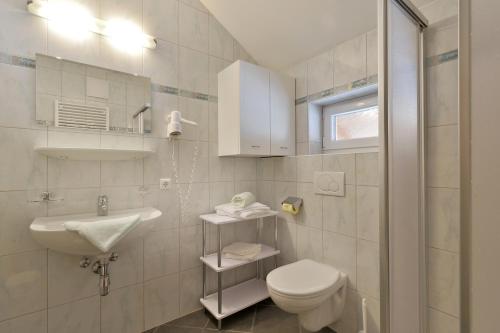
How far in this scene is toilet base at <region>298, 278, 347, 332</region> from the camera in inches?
55.9

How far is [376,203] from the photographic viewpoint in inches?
55.9

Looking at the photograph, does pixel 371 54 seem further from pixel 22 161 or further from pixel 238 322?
pixel 22 161

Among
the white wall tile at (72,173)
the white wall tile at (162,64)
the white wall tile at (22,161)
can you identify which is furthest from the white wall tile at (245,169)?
the white wall tile at (22,161)

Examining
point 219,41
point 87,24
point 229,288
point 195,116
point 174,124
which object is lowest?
point 229,288

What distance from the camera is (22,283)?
128 cm

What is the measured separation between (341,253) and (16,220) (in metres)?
1.95

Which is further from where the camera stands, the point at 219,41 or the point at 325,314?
the point at 219,41

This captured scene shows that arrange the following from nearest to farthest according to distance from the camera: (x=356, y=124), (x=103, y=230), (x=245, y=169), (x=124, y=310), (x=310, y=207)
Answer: (x=103, y=230) < (x=124, y=310) < (x=310, y=207) < (x=356, y=124) < (x=245, y=169)

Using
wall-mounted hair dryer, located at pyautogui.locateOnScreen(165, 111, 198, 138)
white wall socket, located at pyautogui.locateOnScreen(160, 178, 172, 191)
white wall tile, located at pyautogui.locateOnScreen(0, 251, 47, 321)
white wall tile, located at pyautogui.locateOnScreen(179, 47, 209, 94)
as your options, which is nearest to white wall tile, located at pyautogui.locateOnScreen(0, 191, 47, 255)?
white wall tile, located at pyautogui.locateOnScreen(0, 251, 47, 321)

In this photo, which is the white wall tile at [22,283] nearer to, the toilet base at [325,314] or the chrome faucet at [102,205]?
the chrome faucet at [102,205]

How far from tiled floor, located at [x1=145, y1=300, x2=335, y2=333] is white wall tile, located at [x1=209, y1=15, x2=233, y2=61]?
6.95 ft

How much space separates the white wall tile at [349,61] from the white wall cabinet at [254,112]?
44cm

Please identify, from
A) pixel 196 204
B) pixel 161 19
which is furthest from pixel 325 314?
pixel 161 19

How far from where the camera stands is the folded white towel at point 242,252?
1.80 metres
